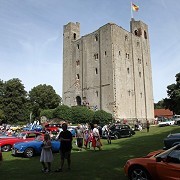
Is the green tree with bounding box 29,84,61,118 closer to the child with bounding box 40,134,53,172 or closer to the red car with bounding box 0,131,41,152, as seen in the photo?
the red car with bounding box 0,131,41,152

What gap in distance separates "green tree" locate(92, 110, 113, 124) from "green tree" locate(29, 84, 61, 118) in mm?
27655

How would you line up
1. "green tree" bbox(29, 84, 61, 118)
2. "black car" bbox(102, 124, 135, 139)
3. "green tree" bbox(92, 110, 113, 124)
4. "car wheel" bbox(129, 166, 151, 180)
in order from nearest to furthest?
"car wheel" bbox(129, 166, 151, 180)
"black car" bbox(102, 124, 135, 139)
"green tree" bbox(92, 110, 113, 124)
"green tree" bbox(29, 84, 61, 118)

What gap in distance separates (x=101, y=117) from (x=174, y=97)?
18.6m

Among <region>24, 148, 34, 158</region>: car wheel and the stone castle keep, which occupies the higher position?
the stone castle keep

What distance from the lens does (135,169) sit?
8508 mm

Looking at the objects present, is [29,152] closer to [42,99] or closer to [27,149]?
[27,149]

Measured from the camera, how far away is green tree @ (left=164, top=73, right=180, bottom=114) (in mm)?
54013

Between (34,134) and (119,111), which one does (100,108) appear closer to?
(119,111)

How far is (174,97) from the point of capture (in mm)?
56438

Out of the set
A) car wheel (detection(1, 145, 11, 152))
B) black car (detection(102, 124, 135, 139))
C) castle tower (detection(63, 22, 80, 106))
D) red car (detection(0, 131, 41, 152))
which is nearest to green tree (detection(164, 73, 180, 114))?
castle tower (detection(63, 22, 80, 106))

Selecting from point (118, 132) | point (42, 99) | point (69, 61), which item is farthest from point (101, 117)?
point (42, 99)

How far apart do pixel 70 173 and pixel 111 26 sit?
44.0 meters

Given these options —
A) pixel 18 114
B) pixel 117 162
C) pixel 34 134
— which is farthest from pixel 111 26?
pixel 117 162

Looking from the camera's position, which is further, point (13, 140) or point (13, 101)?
point (13, 101)
